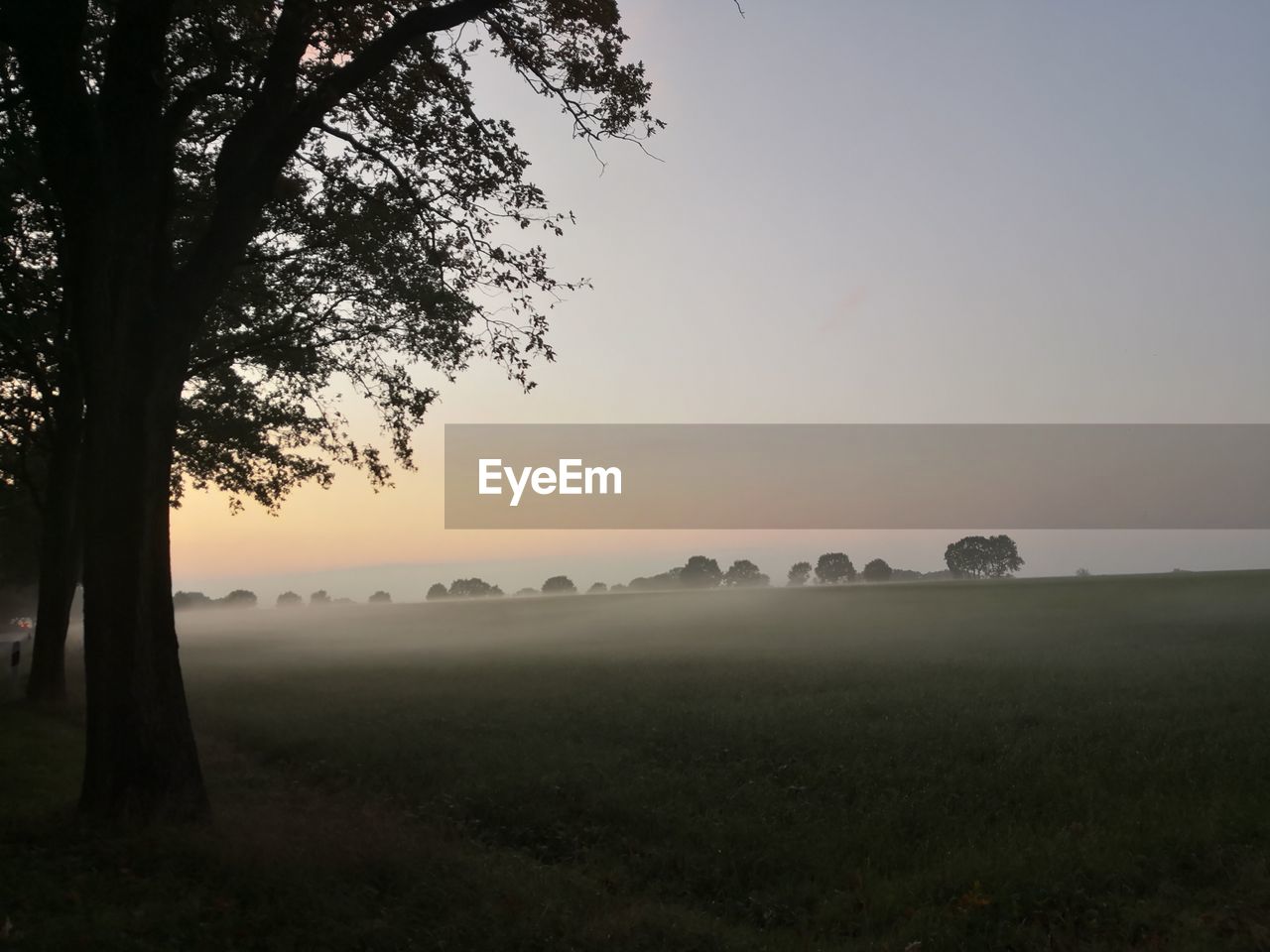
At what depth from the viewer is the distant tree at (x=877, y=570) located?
14414 cm

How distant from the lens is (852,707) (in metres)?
18.6

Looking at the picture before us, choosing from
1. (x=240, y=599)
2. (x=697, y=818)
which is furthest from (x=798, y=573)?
(x=697, y=818)

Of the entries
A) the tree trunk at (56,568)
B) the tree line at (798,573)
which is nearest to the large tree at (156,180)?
the tree trunk at (56,568)

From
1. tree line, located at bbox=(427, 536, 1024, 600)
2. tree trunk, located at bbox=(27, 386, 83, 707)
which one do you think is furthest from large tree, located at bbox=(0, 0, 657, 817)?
tree line, located at bbox=(427, 536, 1024, 600)

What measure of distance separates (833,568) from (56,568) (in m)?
142

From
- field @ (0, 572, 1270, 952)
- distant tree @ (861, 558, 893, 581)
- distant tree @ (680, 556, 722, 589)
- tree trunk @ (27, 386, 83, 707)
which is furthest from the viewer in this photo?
distant tree @ (680, 556, 722, 589)

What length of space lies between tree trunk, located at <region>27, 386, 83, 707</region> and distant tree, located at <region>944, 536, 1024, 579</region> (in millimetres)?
143553

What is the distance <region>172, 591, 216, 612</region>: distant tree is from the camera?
16138cm

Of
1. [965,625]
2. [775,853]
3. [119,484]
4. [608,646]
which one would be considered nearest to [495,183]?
[119,484]

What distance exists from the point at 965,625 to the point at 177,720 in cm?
4341

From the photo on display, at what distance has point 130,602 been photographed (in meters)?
11.3

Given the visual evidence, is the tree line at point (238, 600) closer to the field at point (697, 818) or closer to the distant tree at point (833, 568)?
the distant tree at point (833, 568)

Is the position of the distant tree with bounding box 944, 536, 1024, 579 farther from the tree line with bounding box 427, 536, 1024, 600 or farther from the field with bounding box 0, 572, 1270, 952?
the field with bounding box 0, 572, 1270, 952

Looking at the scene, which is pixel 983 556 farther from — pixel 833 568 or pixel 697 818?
pixel 697 818
